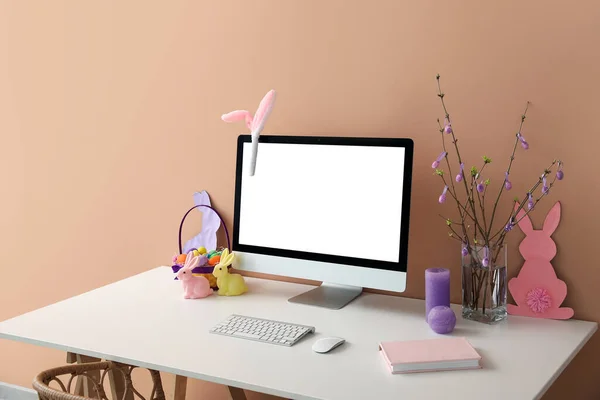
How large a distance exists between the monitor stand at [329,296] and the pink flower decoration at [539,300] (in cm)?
47

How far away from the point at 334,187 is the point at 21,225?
1460mm

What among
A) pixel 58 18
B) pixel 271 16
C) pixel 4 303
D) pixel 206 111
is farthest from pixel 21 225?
pixel 271 16

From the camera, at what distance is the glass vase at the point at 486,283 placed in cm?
188

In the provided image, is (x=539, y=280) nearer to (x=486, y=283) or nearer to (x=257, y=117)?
(x=486, y=283)

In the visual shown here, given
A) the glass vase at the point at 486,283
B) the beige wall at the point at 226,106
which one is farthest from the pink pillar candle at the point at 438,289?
the beige wall at the point at 226,106

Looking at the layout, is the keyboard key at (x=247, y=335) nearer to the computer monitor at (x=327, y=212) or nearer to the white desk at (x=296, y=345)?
the white desk at (x=296, y=345)

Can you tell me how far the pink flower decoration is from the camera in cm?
191

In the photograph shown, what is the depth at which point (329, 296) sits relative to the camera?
6.94 feet

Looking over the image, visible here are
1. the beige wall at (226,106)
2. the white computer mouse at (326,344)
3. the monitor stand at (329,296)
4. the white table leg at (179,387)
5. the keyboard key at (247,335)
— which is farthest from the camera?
the white table leg at (179,387)

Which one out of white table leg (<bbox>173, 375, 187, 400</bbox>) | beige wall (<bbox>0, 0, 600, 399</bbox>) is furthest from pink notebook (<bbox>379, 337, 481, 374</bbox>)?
white table leg (<bbox>173, 375, 187, 400</bbox>)

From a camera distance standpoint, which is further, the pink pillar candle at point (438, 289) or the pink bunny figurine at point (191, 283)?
the pink bunny figurine at point (191, 283)

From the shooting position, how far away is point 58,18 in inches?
105

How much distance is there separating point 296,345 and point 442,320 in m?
0.35

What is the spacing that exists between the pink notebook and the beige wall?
440 mm
